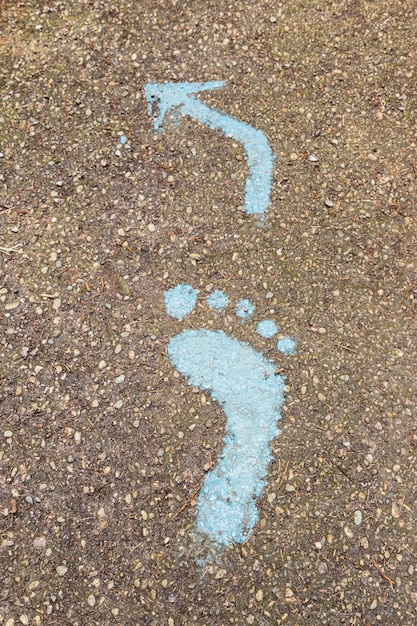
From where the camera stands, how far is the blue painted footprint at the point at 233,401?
211 centimetres

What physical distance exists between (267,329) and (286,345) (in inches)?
4.5

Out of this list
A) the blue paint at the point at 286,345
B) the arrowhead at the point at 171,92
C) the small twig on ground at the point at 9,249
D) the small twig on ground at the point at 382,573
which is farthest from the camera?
the arrowhead at the point at 171,92

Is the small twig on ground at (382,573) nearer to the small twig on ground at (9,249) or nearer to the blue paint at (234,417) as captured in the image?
the blue paint at (234,417)

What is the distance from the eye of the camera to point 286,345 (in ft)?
7.64

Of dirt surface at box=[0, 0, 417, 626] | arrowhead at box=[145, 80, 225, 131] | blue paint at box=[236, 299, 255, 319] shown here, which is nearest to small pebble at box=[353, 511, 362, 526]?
dirt surface at box=[0, 0, 417, 626]

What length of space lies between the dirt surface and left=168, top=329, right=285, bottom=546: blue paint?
5 cm

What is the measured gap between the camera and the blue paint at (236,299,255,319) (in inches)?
93.6

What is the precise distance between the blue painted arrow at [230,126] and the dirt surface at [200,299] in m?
0.06

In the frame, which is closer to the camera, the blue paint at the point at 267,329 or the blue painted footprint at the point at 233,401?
the blue painted footprint at the point at 233,401

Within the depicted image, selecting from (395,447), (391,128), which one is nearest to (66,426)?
(395,447)

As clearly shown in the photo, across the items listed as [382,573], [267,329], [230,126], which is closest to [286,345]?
[267,329]

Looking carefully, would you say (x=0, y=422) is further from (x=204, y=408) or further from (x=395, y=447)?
(x=395, y=447)

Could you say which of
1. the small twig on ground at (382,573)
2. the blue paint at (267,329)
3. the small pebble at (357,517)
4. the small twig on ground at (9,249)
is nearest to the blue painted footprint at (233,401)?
the blue paint at (267,329)

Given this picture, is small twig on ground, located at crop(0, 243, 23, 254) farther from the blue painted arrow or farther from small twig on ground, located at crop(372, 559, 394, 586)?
small twig on ground, located at crop(372, 559, 394, 586)
